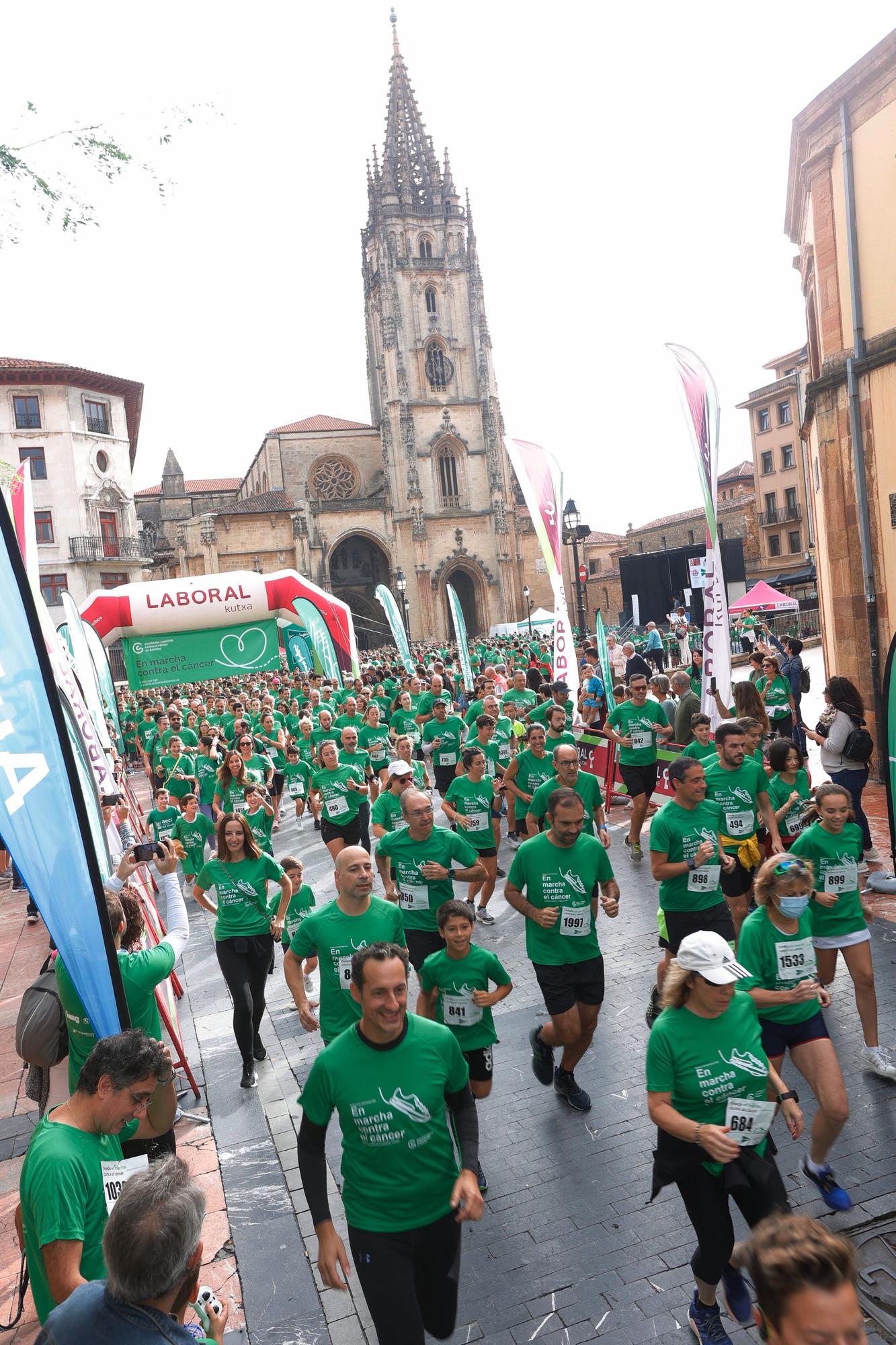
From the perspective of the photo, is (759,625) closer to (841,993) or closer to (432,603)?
(841,993)

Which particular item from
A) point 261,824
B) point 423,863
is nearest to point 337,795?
point 261,824

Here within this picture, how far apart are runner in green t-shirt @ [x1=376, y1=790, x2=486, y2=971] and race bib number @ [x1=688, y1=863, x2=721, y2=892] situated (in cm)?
132

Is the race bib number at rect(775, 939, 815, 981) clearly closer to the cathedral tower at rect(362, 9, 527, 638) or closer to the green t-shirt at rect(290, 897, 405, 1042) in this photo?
the green t-shirt at rect(290, 897, 405, 1042)

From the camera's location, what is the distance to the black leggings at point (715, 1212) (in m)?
3.42

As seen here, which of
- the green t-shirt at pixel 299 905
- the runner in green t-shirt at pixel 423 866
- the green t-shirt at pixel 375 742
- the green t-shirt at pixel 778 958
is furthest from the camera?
the green t-shirt at pixel 375 742

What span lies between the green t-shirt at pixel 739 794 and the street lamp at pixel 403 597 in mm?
50199

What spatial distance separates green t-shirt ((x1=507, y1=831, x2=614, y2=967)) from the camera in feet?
17.4

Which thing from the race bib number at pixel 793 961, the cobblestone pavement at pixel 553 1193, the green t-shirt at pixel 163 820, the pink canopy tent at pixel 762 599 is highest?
the pink canopy tent at pixel 762 599

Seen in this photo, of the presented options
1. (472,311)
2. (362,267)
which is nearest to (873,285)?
(472,311)

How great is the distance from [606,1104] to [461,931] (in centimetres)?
169

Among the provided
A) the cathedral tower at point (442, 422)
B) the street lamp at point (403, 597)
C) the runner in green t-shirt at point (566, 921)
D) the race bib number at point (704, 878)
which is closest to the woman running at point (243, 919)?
the runner in green t-shirt at point (566, 921)

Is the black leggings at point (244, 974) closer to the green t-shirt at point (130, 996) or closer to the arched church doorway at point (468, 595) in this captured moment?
the green t-shirt at point (130, 996)

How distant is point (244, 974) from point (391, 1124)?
3.43m

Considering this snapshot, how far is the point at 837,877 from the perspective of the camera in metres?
5.12
